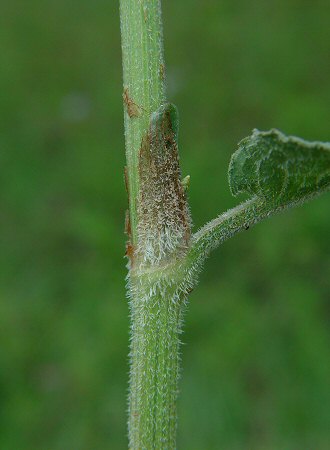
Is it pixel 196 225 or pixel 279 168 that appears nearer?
pixel 279 168

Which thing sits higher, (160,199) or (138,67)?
(138,67)

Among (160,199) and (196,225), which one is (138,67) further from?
(196,225)

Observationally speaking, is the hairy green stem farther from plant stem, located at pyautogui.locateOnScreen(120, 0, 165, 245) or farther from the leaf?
the leaf

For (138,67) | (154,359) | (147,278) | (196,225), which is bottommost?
(154,359)

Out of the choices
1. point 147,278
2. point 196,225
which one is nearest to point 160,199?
point 147,278

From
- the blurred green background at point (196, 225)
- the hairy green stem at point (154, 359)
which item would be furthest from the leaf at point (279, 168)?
the blurred green background at point (196, 225)

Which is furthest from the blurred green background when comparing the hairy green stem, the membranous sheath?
the membranous sheath

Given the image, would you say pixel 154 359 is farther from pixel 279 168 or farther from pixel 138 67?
pixel 138 67

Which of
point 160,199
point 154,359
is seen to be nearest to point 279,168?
point 160,199
